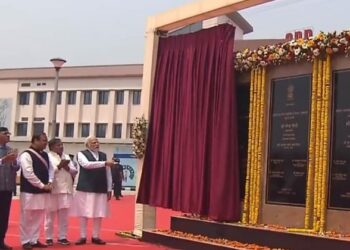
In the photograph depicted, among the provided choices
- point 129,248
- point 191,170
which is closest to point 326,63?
point 191,170

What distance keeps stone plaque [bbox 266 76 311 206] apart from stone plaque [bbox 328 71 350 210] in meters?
0.40

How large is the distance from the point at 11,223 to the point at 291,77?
657cm

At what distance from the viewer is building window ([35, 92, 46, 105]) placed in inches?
1916

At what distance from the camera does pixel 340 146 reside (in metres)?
7.23

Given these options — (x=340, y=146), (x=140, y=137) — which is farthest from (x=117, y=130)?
(x=340, y=146)

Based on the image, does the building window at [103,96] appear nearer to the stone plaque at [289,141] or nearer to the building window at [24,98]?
the building window at [24,98]

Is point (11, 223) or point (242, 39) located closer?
point (242, 39)

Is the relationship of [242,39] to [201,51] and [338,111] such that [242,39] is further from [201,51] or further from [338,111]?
[338,111]

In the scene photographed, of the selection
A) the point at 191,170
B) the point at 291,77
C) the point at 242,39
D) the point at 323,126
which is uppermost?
the point at 242,39

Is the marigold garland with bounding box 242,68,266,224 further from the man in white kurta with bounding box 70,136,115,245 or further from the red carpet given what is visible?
the man in white kurta with bounding box 70,136,115,245

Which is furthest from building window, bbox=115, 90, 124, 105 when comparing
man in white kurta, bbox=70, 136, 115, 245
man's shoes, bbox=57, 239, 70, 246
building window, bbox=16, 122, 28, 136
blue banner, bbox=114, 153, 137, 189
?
man's shoes, bbox=57, 239, 70, 246

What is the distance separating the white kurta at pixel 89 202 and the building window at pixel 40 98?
40.5m

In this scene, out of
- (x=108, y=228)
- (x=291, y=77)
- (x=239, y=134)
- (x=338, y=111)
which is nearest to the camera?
(x=338, y=111)

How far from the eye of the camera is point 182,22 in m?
9.55
